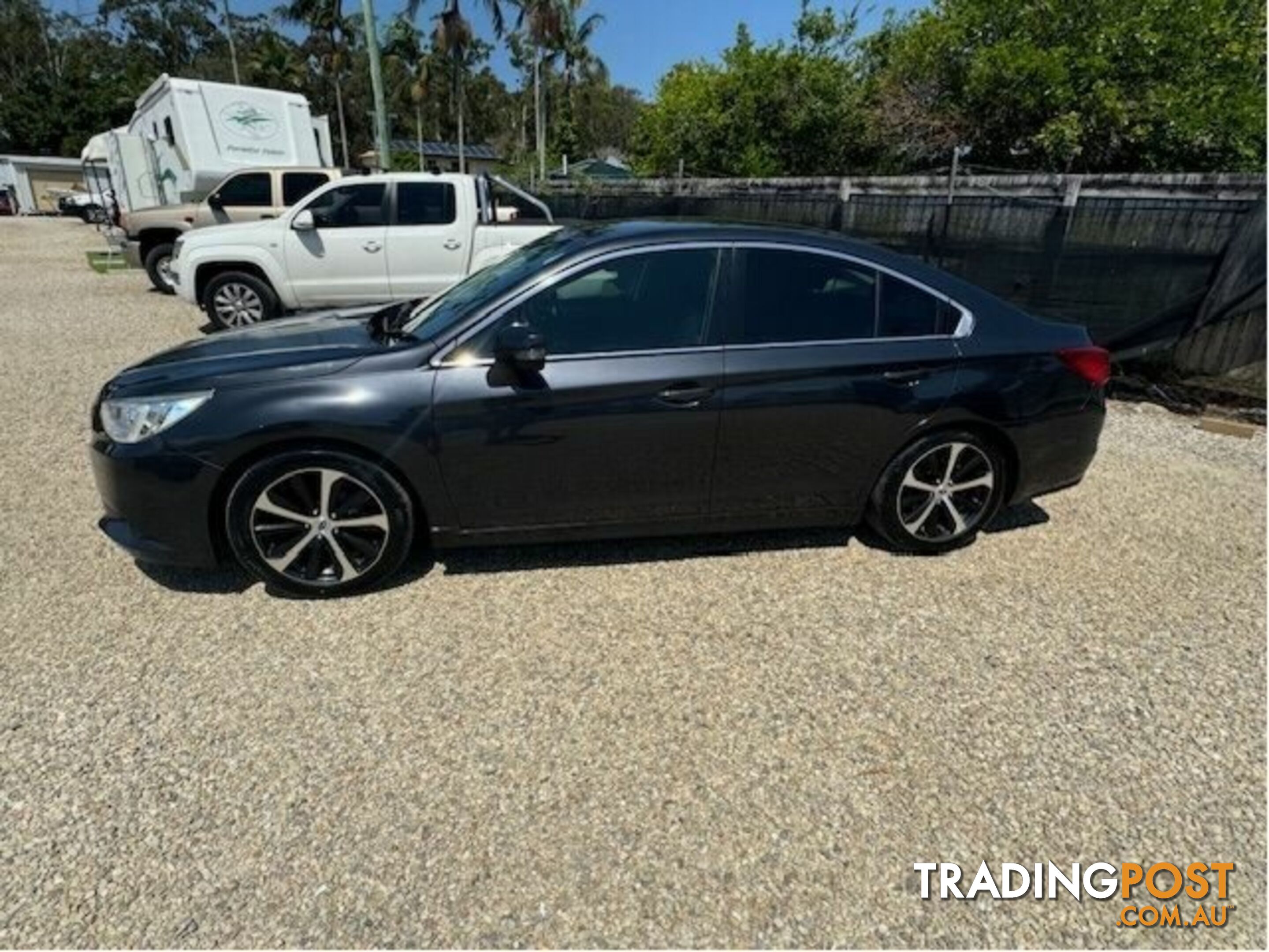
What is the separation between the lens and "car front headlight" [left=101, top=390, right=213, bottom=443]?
107 inches

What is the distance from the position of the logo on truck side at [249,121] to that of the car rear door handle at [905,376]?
48.2 ft

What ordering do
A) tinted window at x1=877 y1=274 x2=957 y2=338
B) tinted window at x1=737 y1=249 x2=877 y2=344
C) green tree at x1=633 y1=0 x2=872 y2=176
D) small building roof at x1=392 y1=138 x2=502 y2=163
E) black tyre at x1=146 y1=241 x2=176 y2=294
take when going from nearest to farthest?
1. tinted window at x1=737 y1=249 x2=877 y2=344
2. tinted window at x1=877 y1=274 x2=957 y2=338
3. black tyre at x1=146 y1=241 x2=176 y2=294
4. green tree at x1=633 y1=0 x2=872 y2=176
5. small building roof at x1=392 y1=138 x2=502 y2=163

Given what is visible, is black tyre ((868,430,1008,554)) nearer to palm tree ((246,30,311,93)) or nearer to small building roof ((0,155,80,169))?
palm tree ((246,30,311,93))

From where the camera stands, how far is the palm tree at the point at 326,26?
→ 33.4m

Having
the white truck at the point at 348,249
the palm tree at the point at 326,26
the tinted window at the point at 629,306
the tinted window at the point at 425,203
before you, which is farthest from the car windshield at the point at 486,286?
the palm tree at the point at 326,26

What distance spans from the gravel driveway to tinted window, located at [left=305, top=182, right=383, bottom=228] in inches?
188

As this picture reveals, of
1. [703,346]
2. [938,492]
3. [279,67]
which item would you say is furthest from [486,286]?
[279,67]

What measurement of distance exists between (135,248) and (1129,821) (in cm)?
1449

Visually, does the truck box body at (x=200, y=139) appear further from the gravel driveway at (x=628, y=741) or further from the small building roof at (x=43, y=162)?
the small building roof at (x=43, y=162)

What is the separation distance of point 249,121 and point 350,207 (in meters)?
8.44

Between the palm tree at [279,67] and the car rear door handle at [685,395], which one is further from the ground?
the palm tree at [279,67]

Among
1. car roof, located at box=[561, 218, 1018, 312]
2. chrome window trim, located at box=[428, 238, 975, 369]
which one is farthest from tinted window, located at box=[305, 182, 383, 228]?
chrome window trim, located at box=[428, 238, 975, 369]

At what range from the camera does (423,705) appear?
2436 millimetres

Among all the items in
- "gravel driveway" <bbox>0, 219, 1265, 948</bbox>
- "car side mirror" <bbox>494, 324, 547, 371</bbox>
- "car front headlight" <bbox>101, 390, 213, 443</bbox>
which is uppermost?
"car side mirror" <bbox>494, 324, 547, 371</bbox>
